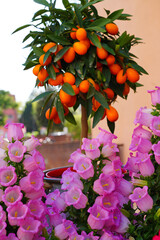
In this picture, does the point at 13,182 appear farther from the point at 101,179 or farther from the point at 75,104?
the point at 75,104

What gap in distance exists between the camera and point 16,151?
0.37 metres

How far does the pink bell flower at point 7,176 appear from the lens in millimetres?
340

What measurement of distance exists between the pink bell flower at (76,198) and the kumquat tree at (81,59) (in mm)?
268

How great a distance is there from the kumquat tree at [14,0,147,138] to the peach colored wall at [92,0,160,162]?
162 centimetres

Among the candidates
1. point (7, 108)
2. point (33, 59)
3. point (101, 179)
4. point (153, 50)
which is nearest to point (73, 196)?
point (101, 179)

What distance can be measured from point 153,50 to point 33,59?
181 cm

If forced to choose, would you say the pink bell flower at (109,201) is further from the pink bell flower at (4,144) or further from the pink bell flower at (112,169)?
the pink bell flower at (4,144)

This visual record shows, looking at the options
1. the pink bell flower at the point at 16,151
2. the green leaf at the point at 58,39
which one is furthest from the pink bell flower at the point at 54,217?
the green leaf at the point at 58,39

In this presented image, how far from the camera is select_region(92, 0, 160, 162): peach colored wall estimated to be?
7.66ft

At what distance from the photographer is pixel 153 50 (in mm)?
2359

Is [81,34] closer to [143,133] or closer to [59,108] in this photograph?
[59,108]

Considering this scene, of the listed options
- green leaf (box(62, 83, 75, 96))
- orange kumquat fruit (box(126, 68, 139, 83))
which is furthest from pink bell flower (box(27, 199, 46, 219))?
orange kumquat fruit (box(126, 68, 139, 83))

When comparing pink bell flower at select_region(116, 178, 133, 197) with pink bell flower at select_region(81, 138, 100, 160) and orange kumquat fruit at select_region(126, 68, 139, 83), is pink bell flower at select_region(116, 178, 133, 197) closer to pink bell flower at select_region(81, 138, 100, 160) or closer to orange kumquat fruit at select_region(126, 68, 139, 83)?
pink bell flower at select_region(81, 138, 100, 160)

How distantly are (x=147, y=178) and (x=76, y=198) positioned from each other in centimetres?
9
